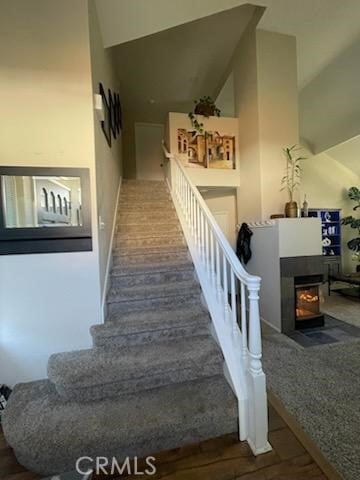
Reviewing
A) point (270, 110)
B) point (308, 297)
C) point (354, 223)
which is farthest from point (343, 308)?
point (270, 110)

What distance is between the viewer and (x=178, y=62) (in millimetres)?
4816

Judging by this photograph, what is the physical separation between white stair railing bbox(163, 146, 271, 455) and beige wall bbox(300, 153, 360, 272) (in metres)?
4.74

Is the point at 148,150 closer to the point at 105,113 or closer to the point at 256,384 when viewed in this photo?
the point at 105,113

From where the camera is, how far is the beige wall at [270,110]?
3703mm

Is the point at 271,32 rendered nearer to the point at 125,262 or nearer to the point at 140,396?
the point at 125,262

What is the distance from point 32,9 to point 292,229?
333 centimetres

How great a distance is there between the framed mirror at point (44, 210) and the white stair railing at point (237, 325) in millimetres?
1098

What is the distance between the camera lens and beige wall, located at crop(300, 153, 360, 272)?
242 inches

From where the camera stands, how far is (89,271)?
206 centimetres

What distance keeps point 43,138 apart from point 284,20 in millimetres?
3910

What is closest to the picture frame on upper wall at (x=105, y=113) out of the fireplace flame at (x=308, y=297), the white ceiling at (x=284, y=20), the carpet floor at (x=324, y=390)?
the white ceiling at (x=284, y=20)

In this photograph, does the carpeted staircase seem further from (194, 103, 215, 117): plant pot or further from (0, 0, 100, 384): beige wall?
(194, 103, 215, 117): plant pot

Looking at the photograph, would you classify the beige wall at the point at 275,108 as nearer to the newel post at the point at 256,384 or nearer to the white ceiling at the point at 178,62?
the white ceiling at the point at 178,62

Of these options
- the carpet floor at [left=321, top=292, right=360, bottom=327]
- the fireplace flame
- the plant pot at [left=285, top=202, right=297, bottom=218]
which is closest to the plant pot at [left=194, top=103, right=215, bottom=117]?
the plant pot at [left=285, top=202, right=297, bottom=218]
